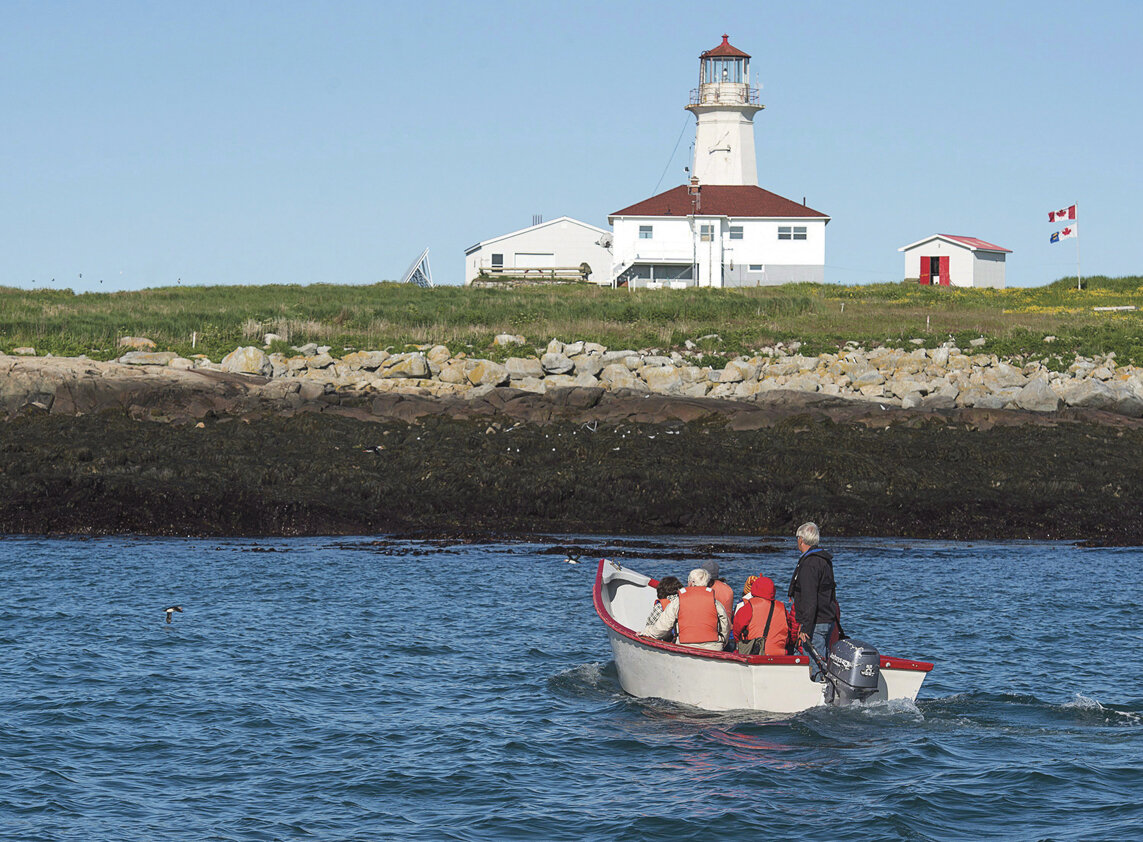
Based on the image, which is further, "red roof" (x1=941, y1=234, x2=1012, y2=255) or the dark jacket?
"red roof" (x1=941, y1=234, x2=1012, y2=255)

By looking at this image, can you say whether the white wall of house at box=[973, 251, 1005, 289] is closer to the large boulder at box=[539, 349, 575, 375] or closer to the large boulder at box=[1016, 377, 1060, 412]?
the large boulder at box=[1016, 377, 1060, 412]

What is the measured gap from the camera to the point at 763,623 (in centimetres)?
1466

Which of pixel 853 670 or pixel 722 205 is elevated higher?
pixel 722 205

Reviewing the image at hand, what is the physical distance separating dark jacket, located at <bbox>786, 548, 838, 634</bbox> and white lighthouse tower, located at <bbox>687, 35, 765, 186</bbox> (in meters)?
70.7

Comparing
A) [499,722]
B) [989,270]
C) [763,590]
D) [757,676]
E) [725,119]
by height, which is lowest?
[499,722]

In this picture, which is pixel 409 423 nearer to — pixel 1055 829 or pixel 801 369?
pixel 801 369

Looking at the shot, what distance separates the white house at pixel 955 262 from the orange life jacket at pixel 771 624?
70.3 meters

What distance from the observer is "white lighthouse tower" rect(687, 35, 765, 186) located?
83.5m

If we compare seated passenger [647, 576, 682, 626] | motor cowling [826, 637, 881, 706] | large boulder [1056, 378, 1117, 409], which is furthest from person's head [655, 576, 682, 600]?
large boulder [1056, 378, 1117, 409]

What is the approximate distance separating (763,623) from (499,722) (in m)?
3.31

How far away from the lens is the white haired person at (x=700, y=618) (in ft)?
48.3

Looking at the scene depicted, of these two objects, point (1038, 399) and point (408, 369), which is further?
point (408, 369)

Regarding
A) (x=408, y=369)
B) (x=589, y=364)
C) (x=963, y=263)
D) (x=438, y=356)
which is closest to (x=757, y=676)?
(x=589, y=364)

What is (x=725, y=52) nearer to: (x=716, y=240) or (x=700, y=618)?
(x=716, y=240)
